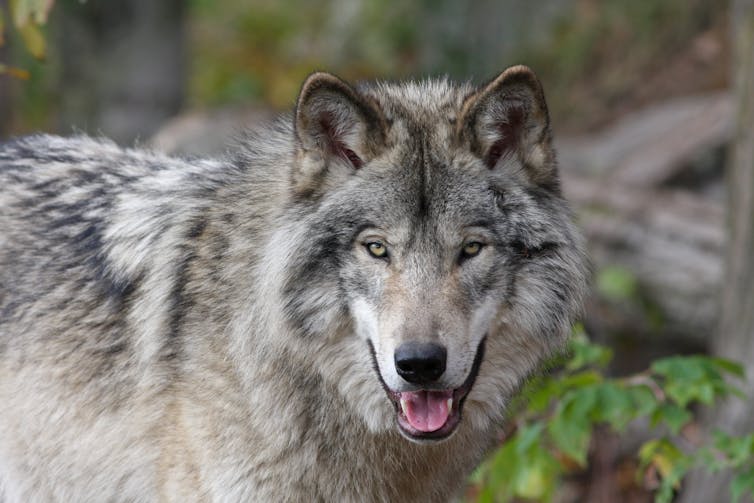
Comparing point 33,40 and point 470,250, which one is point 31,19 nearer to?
point 33,40

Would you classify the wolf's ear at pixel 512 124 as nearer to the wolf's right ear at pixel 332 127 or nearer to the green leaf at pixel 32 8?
the wolf's right ear at pixel 332 127

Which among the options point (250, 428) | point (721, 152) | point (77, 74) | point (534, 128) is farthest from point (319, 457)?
point (77, 74)

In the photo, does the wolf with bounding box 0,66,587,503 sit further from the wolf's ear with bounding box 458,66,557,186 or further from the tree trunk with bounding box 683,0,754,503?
the tree trunk with bounding box 683,0,754,503

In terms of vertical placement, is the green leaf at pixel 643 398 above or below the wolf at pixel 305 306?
below

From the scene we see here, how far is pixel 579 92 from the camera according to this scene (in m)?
12.4

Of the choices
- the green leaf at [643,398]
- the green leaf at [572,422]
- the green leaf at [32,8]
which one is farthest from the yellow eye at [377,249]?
the green leaf at [32,8]

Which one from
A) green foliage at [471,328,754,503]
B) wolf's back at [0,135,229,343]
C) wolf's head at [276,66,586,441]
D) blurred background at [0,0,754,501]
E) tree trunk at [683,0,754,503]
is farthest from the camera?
blurred background at [0,0,754,501]

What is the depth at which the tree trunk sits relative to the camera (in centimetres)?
599

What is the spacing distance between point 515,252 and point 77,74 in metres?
9.19

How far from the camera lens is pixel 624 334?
820 cm

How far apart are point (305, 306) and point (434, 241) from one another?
50cm

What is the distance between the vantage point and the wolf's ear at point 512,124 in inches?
140

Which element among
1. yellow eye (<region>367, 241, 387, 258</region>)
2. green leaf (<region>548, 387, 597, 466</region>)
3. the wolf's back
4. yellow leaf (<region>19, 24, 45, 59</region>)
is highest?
yellow leaf (<region>19, 24, 45, 59</region>)

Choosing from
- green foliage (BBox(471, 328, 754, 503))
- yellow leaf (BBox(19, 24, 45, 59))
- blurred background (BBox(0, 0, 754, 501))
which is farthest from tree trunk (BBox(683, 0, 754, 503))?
yellow leaf (BBox(19, 24, 45, 59))
